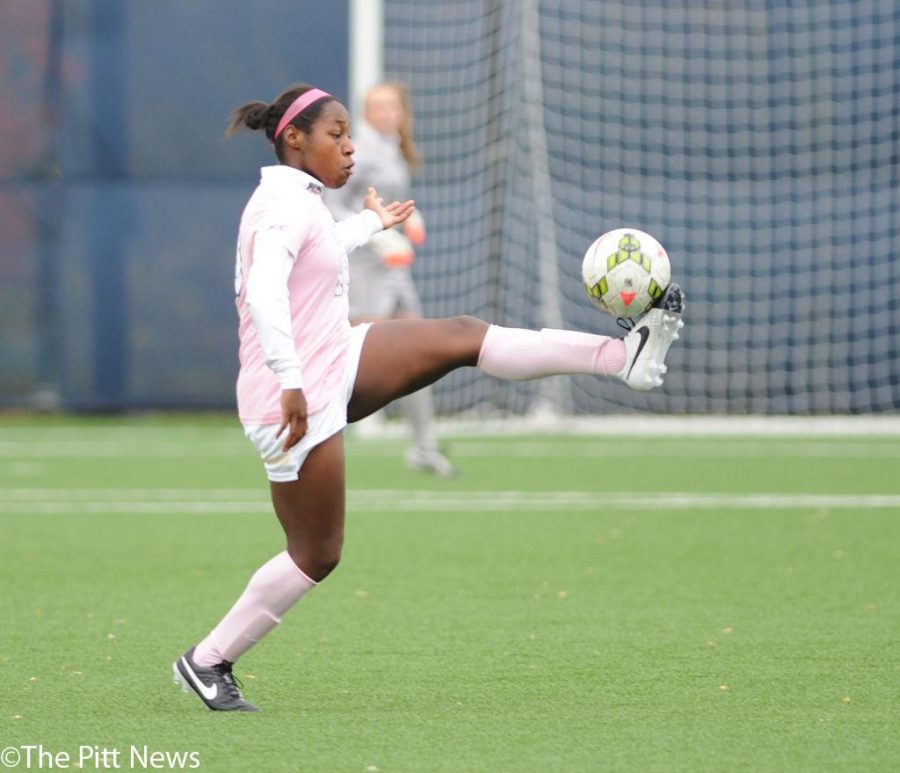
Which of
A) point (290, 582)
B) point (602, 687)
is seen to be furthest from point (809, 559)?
point (290, 582)

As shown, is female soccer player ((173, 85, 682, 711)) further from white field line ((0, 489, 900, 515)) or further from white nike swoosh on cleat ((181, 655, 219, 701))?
white field line ((0, 489, 900, 515))

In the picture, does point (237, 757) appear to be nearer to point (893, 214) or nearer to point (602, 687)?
point (602, 687)

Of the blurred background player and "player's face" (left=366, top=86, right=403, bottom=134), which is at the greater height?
"player's face" (left=366, top=86, right=403, bottom=134)

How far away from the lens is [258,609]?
4270 mm

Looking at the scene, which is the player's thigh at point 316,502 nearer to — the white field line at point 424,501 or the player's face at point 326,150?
the player's face at point 326,150

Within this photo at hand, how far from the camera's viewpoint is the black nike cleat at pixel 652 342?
431cm

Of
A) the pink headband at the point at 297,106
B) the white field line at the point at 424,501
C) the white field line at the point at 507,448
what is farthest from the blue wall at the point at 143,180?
the pink headband at the point at 297,106

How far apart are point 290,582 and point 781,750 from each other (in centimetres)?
128

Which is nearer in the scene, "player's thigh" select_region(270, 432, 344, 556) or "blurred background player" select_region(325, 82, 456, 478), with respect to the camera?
"player's thigh" select_region(270, 432, 344, 556)

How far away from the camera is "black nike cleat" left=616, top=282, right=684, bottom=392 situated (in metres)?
4.31

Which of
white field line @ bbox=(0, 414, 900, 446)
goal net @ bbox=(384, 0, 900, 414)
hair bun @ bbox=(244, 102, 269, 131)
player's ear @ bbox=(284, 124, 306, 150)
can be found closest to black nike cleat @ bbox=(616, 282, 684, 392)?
player's ear @ bbox=(284, 124, 306, 150)

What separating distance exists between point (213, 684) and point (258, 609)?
8.4 inches

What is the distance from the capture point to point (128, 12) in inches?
557

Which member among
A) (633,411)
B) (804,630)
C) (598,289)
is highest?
(598,289)
